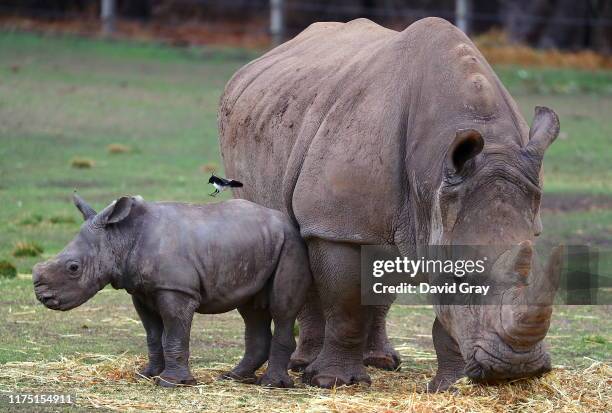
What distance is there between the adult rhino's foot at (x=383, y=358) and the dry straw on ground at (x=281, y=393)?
54cm

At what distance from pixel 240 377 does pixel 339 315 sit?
63 cm

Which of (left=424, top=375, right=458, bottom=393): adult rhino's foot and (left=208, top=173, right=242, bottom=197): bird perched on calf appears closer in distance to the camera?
(left=424, top=375, right=458, bottom=393): adult rhino's foot

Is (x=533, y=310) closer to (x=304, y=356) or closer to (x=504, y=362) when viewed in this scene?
(x=504, y=362)

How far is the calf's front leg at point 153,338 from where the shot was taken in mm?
7375

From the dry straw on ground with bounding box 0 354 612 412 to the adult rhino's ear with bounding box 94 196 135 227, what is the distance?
32.7 inches

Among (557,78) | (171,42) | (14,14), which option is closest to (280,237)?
(557,78)

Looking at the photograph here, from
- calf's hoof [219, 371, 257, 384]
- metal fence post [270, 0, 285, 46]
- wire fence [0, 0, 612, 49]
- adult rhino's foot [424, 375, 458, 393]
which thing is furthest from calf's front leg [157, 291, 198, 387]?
metal fence post [270, 0, 285, 46]

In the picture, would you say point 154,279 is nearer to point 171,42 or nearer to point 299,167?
point 299,167

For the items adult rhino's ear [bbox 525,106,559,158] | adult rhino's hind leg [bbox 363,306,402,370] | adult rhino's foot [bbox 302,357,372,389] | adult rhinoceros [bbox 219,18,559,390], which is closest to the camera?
adult rhinoceros [bbox 219,18,559,390]

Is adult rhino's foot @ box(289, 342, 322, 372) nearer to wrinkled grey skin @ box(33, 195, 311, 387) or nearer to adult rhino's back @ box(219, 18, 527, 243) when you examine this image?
wrinkled grey skin @ box(33, 195, 311, 387)

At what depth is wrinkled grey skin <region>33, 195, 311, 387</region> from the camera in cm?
709

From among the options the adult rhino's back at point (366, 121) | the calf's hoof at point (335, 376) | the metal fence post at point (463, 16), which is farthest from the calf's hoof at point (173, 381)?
the metal fence post at point (463, 16)

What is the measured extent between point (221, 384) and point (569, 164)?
36.5ft

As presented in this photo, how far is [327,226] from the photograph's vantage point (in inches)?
293
